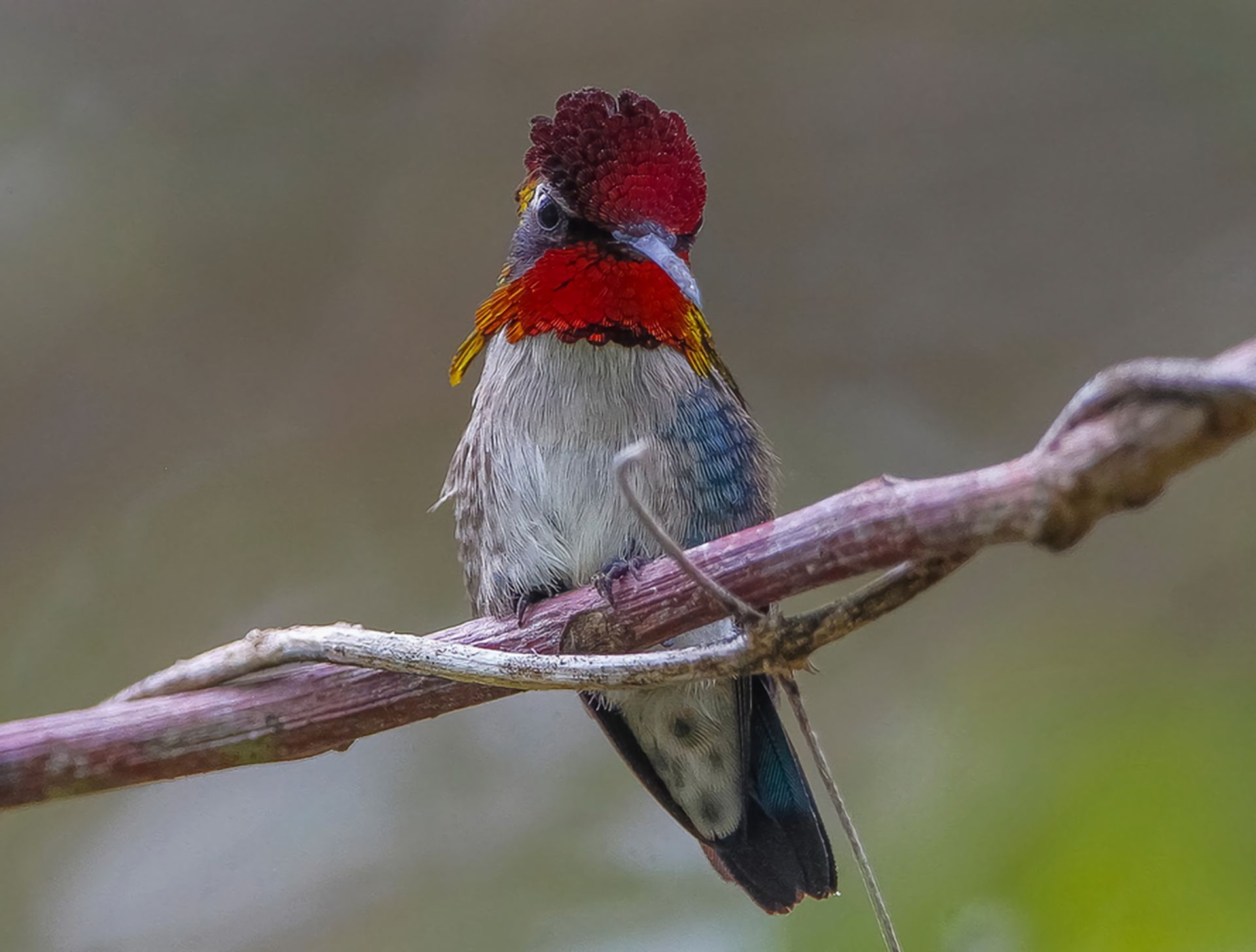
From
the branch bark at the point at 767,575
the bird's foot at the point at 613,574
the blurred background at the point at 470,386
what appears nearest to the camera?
the branch bark at the point at 767,575

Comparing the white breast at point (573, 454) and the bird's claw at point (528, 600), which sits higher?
the white breast at point (573, 454)

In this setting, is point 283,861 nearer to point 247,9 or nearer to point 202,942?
point 202,942

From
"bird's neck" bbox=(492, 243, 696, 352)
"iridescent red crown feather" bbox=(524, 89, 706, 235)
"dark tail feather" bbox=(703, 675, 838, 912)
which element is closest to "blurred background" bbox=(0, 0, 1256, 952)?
"dark tail feather" bbox=(703, 675, 838, 912)

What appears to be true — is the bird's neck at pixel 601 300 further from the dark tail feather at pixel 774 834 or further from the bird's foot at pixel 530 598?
the dark tail feather at pixel 774 834

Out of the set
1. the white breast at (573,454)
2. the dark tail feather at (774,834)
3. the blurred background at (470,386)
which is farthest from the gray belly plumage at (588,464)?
the blurred background at (470,386)

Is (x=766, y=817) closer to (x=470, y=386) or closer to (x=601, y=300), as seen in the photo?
(x=601, y=300)

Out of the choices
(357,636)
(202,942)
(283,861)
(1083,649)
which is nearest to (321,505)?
(283,861)

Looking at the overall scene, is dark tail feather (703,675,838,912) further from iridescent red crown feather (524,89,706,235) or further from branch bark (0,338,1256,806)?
iridescent red crown feather (524,89,706,235)
